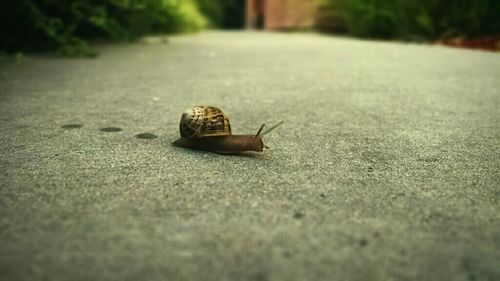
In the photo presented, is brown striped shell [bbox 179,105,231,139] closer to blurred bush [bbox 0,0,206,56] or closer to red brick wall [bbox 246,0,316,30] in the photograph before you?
blurred bush [bbox 0,0,206,56]

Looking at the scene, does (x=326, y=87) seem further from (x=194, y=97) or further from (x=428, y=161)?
(x=428, y=161)

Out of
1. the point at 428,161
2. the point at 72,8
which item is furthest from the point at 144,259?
the point at 72,8

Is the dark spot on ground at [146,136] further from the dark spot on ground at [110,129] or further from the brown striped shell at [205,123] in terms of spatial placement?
the brown striped shell at [205,123]

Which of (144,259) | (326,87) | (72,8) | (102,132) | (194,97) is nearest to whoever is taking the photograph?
(144,259)

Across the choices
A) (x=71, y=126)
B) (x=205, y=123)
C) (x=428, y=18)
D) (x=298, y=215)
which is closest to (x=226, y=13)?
(x=428, y=18)

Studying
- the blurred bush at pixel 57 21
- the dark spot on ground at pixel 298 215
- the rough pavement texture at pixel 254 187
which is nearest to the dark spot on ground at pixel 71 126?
the rough pavement texture at pixel 254 187

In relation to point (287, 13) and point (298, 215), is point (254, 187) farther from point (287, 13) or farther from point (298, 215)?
point (287, 13)
